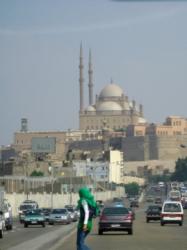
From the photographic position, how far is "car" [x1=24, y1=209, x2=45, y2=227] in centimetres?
5531

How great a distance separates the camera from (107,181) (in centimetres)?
17838

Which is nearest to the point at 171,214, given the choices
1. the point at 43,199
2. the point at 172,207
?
the point at 172,207

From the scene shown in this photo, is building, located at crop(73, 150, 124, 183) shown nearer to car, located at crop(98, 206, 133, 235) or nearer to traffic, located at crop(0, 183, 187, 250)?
traffic, located at crop(0, 183, 187, 250)

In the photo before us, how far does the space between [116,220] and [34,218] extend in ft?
49.8

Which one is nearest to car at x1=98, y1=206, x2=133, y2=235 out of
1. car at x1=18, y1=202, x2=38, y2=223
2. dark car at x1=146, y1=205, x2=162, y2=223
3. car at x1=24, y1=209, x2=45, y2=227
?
car at x1=24, y1=209, x2=45, y2=227

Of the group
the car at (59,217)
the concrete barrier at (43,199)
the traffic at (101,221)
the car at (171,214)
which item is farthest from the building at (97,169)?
the car at (171,214)

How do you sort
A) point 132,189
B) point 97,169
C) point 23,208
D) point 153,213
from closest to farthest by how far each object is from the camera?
point 153,213
point 23,208
point 97,169
point 132,189

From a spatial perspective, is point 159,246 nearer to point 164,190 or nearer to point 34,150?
point 34,150

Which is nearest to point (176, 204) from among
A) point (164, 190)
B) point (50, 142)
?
point (50, 142)

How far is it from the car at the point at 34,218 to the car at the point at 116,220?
14.3 m

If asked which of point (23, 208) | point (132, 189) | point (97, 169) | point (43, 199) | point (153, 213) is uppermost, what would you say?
point (97, 169)

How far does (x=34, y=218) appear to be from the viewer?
5531cm

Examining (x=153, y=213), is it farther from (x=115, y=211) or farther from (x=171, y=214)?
(x=115, y=211)

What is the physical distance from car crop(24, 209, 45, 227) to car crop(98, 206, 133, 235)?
564 inches
